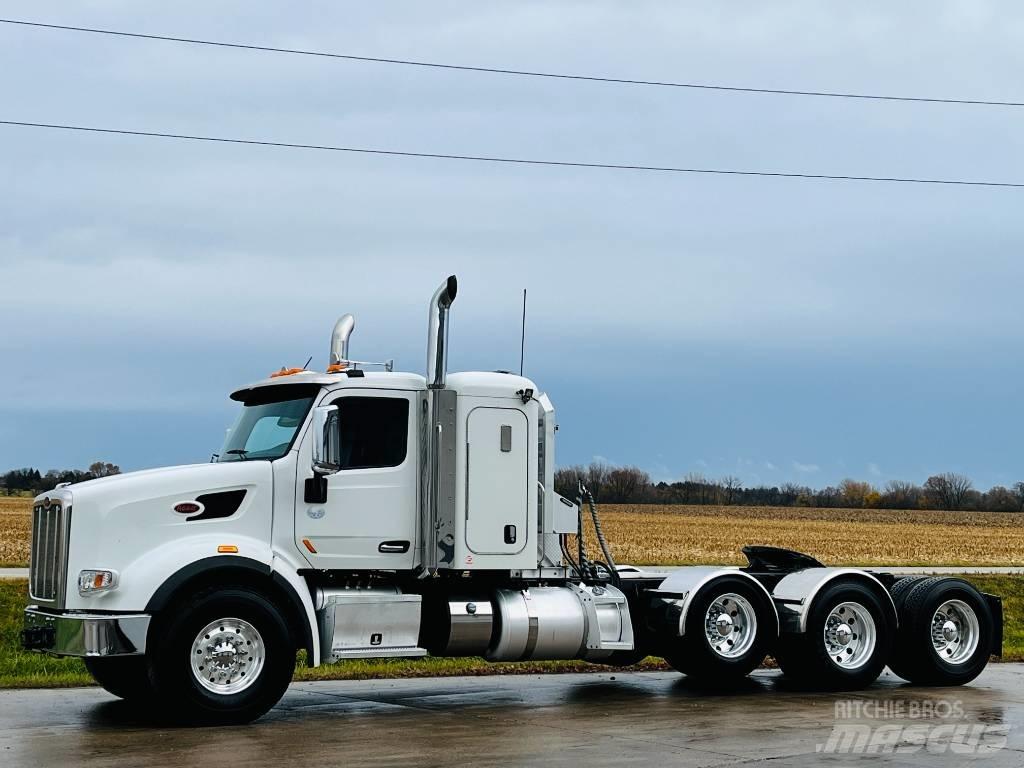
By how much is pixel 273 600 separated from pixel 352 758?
284cm

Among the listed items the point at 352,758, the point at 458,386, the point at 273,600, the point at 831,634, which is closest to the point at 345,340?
the point at 458,386

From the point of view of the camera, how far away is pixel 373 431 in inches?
550

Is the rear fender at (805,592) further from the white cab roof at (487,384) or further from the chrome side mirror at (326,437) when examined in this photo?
the chrome side mirror at (326,437)

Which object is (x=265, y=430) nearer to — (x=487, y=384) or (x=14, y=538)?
(x=487, y=384)

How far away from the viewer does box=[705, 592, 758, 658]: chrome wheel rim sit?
50.4 feet

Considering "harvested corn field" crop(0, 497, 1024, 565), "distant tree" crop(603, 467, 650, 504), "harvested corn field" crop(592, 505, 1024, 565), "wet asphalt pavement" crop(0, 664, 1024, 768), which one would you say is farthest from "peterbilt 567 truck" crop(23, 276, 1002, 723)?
"distant tree" crop(603, 467, 650, 504)

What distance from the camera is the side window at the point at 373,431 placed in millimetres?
13852

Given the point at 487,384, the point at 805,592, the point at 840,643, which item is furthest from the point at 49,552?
the point at 840,643

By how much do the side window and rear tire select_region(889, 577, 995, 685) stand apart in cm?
639

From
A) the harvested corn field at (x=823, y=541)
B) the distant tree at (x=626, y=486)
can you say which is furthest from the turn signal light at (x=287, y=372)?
the distant tree at (x=626, y=486)

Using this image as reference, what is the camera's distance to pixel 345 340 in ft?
48.4

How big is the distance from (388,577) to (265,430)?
1922mm

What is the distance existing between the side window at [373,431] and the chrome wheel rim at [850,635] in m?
5.28

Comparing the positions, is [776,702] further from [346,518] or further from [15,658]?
[15,658]
